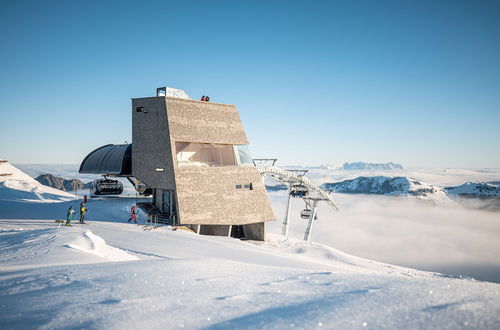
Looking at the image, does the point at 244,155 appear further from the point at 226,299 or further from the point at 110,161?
the point at 226,299

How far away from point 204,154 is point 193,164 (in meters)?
1.50

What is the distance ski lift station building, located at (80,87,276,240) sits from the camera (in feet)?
81.5

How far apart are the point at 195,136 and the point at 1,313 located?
22.3 meters

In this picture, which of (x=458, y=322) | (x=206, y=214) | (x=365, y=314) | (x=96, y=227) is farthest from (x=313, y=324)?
(x=206, y=214)

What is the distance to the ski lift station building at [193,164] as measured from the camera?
81.5ft

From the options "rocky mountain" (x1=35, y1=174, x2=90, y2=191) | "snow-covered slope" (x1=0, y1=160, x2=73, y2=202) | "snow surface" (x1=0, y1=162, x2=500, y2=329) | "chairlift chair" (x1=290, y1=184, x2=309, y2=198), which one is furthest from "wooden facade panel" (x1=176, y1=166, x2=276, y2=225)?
"rocky mountain" (x1=35, y1=174, x2=90, y2=191)

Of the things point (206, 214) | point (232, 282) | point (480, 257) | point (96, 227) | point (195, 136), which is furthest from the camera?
point (480, 257)

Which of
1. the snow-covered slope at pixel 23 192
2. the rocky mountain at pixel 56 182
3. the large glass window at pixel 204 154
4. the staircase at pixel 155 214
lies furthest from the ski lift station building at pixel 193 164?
the rocky mountain at pixel 56 182

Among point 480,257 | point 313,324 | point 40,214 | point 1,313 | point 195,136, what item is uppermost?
point 195,136

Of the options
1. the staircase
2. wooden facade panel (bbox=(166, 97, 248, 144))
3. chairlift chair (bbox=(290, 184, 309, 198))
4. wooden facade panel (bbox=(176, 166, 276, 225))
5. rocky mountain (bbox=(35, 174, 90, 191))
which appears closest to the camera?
wooden facade panel (bbox=(176, 166, 276, 225))

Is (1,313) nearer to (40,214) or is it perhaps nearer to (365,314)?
(365,314)

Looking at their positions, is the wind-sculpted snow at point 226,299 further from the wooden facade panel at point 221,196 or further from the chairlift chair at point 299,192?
the chairlift chair at point 299,192

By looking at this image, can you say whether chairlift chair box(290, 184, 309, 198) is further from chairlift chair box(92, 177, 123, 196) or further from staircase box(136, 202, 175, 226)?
chairlift chair box(92, 177, 123, 196)

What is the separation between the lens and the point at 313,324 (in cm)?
375
